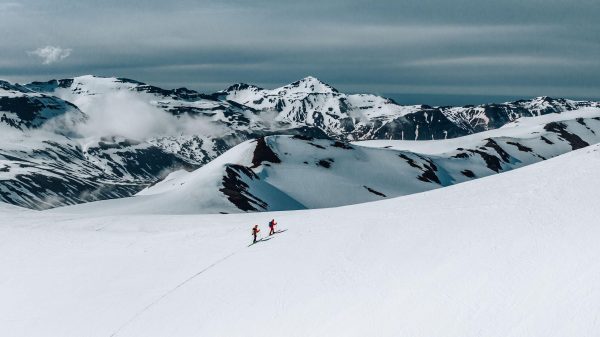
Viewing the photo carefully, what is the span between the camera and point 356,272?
91.9ft

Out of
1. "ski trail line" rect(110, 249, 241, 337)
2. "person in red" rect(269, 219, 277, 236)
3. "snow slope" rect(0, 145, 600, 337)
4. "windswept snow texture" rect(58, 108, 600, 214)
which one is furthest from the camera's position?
"windswept snow texture" rect(58, 108, 600, 214)

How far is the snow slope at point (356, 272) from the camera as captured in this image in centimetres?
2093

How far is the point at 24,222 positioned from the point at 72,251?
576 inches

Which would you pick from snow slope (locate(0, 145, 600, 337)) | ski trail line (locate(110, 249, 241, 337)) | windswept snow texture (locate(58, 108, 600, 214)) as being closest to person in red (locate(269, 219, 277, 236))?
snow slope (locate(0, 145, 600, 337))

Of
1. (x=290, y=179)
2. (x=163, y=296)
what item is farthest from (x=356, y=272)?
(x=290, y=179)

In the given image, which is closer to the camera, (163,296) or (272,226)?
(163,296)

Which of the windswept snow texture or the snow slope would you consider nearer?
the snow slope

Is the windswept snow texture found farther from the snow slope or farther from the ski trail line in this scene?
the ski trail line

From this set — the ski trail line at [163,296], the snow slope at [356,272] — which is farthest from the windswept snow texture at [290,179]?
the ski trail line at [163,296]

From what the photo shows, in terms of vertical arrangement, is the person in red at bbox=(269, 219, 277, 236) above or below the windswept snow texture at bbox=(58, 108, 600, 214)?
above

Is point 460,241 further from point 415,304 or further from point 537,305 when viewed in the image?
point 537,305

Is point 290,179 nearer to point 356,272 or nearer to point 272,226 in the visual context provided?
point 272,226

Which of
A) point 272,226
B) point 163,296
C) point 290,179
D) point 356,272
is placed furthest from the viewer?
point 290,179

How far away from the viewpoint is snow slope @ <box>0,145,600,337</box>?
20928 mm
